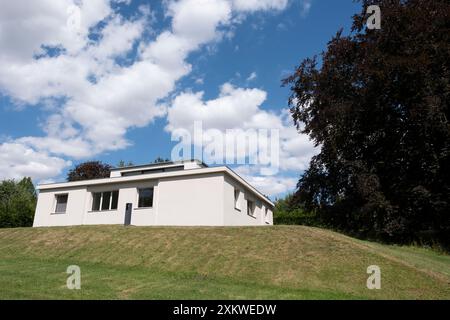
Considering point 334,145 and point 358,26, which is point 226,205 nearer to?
point 334,145

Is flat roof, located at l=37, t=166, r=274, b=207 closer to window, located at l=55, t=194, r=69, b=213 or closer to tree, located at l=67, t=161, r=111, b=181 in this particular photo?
window, located at l=55, t=194, r=69, b=213

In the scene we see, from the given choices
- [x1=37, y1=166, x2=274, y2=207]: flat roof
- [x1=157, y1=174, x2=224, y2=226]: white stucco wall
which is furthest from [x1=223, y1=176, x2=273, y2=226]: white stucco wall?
[x1=157, y1=174, x2=224, y2=226]: white stucco wall

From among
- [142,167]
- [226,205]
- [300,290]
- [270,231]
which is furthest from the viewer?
[142,167]

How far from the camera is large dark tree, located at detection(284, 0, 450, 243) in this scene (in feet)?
61.5

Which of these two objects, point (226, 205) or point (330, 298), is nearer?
point (330, 298)

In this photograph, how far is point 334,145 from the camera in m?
21.8

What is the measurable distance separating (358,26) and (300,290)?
1968 centimetres

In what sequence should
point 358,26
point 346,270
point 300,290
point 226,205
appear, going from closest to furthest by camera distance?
point 300,290, point 346,270, point 226,205, point 358,26

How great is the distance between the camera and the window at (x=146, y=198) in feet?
77.6

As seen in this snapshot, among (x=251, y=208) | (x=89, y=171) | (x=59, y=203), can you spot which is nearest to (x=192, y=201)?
(x=251, y=208)

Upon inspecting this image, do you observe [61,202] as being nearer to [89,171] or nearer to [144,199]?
[144,199]

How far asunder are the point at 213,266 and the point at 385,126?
1466 centimetres
